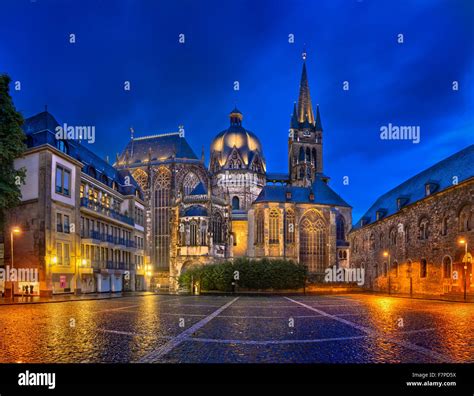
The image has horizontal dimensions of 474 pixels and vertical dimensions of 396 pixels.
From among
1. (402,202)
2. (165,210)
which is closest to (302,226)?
(165,210)

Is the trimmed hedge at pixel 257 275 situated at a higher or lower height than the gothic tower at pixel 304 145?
lower

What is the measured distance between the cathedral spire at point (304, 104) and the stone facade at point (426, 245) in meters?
47.4

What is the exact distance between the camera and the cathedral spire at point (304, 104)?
320ft

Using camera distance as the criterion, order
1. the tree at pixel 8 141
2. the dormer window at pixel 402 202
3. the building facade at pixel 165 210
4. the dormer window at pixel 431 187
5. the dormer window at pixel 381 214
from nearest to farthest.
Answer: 1. the tree at pixel 8 141
2. the building facade at pixel 165 210
3. the dormer window at pixel 431 187
4. the dormer window at pixel 402 202
5. the dormer window at pixel 381 214

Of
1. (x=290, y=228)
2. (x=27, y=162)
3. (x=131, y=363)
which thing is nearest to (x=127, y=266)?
(x=27, y=162)

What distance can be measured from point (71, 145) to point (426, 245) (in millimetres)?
34184

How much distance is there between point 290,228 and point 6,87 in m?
48.2

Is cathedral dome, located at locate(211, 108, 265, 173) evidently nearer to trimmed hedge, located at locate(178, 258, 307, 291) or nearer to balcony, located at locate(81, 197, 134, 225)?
balcony, located at locate(81, 197, 134, 225)

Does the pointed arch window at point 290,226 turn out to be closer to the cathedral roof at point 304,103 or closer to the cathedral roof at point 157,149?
the cathedral roof at point 157,149

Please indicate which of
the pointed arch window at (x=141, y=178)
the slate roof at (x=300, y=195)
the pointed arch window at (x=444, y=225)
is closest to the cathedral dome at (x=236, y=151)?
the pointed arch window at (x=141, y=178)

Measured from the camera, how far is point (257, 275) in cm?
4200

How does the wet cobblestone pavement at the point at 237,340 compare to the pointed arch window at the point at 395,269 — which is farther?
the pointed arch window at the point at 395,269
